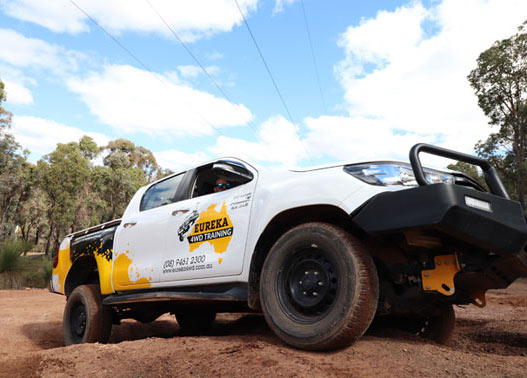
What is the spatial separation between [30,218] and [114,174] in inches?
338

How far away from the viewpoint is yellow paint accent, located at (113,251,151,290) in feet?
14.6

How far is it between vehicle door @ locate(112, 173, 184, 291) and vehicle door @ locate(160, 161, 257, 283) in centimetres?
19

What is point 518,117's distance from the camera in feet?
71.6

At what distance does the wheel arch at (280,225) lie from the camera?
3.12 meters

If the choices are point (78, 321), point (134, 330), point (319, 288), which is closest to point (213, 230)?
point (319, 288)

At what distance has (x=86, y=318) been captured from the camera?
4891 mm

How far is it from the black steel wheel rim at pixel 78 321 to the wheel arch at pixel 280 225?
9.18 feet

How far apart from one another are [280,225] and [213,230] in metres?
0.69

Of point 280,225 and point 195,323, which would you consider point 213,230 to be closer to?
point 280,225

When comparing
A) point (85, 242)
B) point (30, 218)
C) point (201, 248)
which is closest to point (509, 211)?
point (201, 248)

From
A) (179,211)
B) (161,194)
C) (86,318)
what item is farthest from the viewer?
(161,194)

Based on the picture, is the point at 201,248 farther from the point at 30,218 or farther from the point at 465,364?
the point at 30,218

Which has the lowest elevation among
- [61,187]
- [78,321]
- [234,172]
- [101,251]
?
[78,321]

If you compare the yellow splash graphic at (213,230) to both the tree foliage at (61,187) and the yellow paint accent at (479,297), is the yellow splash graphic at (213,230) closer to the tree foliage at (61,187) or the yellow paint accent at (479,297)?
the yellow paint accent at (479,297)
